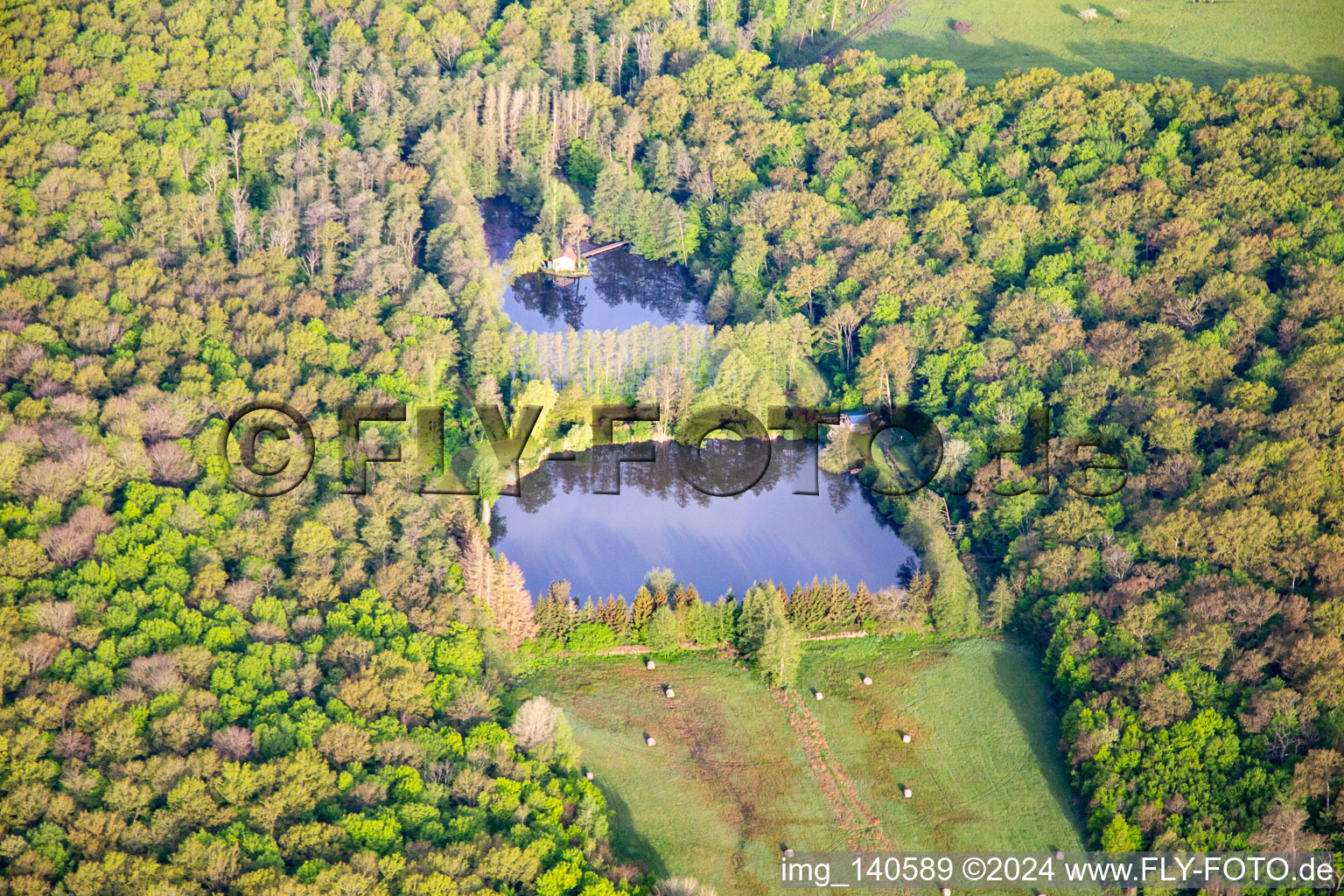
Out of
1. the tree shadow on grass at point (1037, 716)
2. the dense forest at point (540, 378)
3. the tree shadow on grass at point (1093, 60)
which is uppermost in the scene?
the tree shadow on grass at point (1093, 60)

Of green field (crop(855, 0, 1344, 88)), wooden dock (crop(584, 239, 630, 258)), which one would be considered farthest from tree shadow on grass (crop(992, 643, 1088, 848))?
green field (crop(855, 0, 1344, 88))

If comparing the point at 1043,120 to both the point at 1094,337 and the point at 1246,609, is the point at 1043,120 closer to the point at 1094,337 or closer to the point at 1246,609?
the point at 1094,337

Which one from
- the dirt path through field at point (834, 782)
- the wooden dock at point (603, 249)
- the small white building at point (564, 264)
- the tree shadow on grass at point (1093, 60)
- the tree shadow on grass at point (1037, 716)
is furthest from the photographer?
the tree shadow on grass at point (1093, 60)

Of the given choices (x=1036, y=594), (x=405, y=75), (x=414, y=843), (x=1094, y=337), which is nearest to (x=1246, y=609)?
(x=1036, y=594)

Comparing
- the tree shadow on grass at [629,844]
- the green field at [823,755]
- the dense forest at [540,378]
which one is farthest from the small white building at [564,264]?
the tree shadow on grass at [629,844]

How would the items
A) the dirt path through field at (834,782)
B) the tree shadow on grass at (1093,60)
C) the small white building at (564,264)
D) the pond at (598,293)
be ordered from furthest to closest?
the tree shadow on grass at (1093,60) → the small white building at (564,264) → the pond at (598,293) → the dirt path through field at (834,782)

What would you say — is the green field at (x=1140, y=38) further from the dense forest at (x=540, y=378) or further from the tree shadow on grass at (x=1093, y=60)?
the dense forest at (x=540, y=378)
